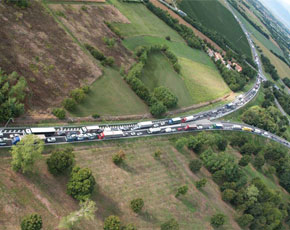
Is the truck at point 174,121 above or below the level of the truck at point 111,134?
above

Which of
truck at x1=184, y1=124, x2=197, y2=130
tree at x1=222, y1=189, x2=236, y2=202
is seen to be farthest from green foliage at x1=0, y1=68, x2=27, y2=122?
tree at x1=222, y1=189, x2=236, y2=202

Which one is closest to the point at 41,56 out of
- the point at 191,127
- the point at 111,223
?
the point at 111,223

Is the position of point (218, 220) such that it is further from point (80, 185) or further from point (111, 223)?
point (80, 185)

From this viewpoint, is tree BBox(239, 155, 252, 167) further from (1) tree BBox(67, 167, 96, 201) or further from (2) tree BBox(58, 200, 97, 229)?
(2) tree BBox(58, 200, 97, 229)

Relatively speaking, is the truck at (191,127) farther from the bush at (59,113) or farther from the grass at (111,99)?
the bush at (59,113)

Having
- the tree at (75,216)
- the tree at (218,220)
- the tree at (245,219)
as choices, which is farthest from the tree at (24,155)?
the tree at (245,219)

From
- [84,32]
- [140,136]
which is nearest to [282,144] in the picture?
[140,136]
